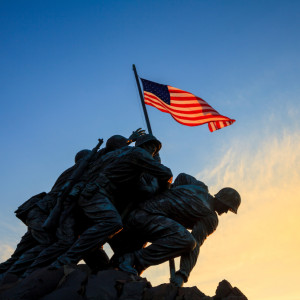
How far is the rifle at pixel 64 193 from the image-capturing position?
6.40 meters

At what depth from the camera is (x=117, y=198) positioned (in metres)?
6.88

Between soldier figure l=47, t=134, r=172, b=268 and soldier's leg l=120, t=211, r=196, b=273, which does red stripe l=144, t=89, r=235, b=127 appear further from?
soldier's leg l=120, t=211, r=196, b=273

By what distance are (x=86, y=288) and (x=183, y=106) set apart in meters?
7.27

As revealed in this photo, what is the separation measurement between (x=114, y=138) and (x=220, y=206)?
246 centimetres

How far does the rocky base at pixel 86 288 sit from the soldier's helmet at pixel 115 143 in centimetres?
289

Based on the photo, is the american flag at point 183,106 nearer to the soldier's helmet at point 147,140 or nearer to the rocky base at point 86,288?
the soldier's helmet at point 147,140

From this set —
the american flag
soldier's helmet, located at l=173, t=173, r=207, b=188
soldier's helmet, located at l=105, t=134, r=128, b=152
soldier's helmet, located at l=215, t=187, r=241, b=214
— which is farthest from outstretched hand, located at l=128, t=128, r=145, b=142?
the american flag

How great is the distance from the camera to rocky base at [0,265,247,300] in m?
4.69

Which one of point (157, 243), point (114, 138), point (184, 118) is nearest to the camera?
point (157, 243)

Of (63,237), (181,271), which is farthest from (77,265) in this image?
(181,271)

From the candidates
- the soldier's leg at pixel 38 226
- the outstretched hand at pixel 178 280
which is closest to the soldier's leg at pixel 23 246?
the soldier's leg at pixel 38 226

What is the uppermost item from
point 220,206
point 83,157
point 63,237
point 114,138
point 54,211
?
point 114,138

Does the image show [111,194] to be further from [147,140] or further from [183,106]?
[183,106]

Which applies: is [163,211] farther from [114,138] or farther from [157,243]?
[114,138]
